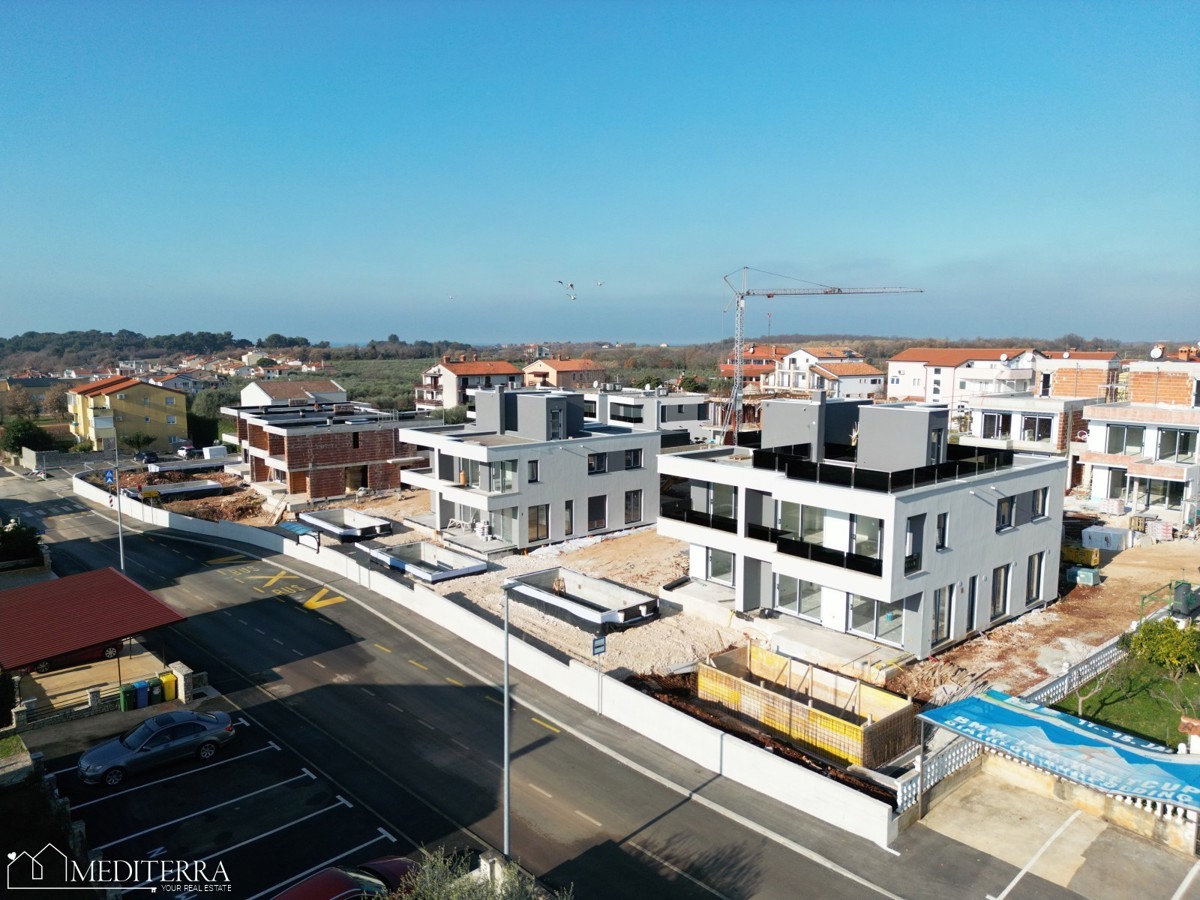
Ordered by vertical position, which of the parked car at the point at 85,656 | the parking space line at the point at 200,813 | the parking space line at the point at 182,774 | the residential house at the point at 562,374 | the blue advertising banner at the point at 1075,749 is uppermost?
the residential house at the point at 562,374

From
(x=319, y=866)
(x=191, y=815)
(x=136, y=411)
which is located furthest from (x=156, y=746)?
(x=136, y=411)

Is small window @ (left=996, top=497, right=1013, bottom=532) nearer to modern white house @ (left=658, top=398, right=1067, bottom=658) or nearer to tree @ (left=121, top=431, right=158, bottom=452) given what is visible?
modern white house @ (left=658, top=398, right=1067, bottom=658)

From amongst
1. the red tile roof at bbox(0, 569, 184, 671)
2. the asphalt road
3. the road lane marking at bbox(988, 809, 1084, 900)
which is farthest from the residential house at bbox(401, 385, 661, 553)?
the road lane marking at bbox(988, 809, 1084, 900)

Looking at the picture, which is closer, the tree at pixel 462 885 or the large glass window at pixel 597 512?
the tree at pixel 462 885

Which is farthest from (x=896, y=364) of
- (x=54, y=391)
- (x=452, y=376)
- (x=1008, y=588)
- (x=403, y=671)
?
(x=54, y=391)

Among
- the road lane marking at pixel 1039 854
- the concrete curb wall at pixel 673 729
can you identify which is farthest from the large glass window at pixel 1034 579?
the concrete curb wall at pixel 673 729

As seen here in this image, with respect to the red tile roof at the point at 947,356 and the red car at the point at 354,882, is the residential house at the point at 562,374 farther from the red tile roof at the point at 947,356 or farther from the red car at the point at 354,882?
the red car at the point at 354,882

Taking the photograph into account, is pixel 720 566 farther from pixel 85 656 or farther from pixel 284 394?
pixel 284 394
